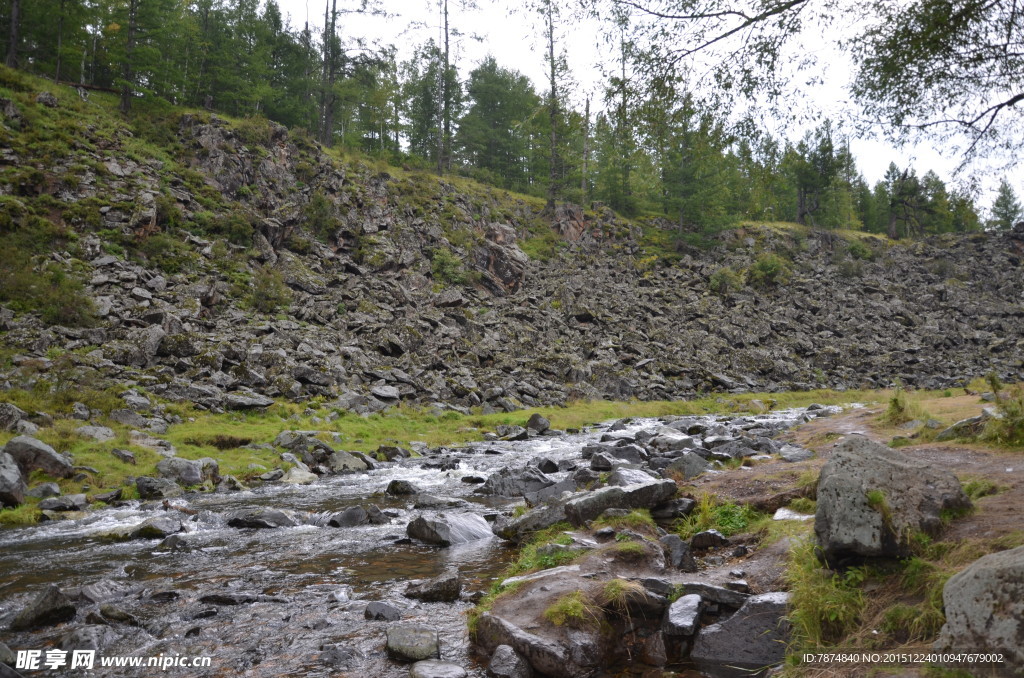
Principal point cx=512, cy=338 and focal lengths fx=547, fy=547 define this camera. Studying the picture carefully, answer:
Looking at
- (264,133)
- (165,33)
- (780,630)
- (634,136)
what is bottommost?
(780,630)

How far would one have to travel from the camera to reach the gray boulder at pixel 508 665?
4578 mm

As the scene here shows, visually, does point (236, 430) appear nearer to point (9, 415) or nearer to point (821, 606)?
point (9, 415)

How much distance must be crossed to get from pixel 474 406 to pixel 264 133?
25.6 metres

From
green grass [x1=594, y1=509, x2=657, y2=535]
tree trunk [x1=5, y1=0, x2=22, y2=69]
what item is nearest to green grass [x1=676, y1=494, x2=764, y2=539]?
green grass [x1=594, y1=509, x2=657, y2=535]

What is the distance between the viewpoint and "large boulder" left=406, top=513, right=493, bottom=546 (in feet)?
28.9

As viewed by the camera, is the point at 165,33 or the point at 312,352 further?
the point at 165,33

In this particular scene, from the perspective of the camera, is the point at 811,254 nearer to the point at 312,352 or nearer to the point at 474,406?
the point at 474,406

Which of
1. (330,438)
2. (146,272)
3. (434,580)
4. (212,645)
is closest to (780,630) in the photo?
(434,580)

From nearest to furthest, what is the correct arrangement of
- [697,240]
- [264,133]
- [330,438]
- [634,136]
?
[634,136] < [330,438] < [264,133] < [697,240]

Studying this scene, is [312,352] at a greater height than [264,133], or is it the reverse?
[264,133]

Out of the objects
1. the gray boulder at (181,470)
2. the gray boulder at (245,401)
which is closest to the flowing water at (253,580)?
the gray boulder at (181,470)

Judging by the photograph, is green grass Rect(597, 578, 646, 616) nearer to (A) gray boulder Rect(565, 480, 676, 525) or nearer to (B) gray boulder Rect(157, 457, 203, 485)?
(A) gray boulder Rect(565, 480, 676, 525)

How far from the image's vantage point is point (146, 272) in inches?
1000

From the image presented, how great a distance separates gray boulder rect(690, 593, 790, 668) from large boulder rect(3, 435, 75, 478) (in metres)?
13.8
